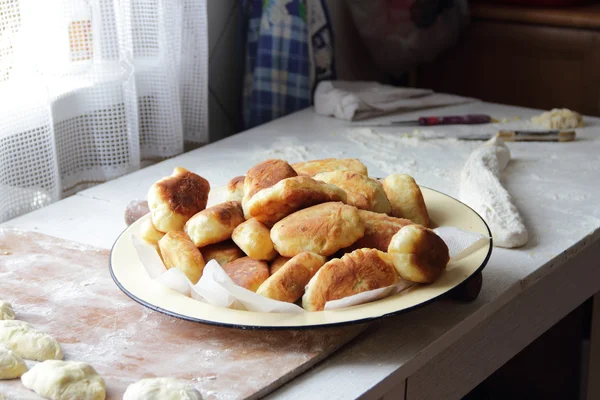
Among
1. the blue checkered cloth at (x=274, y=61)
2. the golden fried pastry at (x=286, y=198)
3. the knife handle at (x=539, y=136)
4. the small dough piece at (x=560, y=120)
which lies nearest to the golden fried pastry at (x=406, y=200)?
the golden fried pastry at (x=286, y=198)

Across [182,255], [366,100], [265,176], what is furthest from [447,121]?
[182,255]

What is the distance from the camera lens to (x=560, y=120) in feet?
4.76

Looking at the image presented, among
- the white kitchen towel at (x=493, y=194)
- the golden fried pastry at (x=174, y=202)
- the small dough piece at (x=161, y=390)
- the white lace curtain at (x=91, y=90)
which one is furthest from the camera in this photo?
the white lace curtain at (x=91, y=90)

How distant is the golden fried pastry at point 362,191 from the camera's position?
822mm

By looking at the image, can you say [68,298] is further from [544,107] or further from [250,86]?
[544,107]

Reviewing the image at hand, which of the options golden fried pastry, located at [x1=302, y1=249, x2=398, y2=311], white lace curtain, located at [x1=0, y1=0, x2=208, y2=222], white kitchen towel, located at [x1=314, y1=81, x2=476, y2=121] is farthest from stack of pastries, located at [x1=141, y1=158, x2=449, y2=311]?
white kitchen towel, located at [x1=314, y1=81, x2=476, y2=121]

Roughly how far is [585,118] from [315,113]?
21.7 inches

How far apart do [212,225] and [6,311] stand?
22cm

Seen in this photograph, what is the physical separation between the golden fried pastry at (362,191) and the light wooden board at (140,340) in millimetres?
144

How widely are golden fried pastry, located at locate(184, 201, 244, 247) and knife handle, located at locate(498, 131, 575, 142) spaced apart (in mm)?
→ 752

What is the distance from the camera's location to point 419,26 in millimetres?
1896

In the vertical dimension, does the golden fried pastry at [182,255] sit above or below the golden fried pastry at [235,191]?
below

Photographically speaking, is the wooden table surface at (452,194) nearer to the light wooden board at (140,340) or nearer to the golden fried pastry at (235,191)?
the light wooden board at (140,340)

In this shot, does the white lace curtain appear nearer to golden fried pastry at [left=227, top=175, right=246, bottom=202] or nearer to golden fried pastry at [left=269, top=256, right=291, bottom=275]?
golden fried pastry at [left=227, top=175, right=246, bottom=202]
